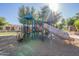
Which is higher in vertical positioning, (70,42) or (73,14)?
(73,14)

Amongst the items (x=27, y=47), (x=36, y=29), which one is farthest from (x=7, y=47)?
(x=36, y=29)

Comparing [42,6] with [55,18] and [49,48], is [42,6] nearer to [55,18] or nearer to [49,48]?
[55,18]

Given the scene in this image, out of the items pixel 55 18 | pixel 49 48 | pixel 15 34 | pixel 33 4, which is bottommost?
pixel 49 48

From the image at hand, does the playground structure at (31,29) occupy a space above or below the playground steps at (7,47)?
above

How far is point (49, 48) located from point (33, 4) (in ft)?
1.53

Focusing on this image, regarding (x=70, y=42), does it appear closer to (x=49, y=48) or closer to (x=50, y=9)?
(x=49, y=48)

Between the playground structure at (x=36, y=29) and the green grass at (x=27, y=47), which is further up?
the playground structure at (x=36, y=29)

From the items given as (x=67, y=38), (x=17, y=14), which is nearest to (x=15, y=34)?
(x=17, y=14)

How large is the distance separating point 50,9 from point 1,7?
0.49 metres

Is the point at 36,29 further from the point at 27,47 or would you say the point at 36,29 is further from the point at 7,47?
the point at 7,47

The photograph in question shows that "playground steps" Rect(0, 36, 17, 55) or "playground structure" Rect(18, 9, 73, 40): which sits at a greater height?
"playground structure" Rect(18, 9, 73, 40)

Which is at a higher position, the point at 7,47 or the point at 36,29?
the point at 36,29

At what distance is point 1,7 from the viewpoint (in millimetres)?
2174

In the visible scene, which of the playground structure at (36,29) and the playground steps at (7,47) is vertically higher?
the playground structure at (36,29)
